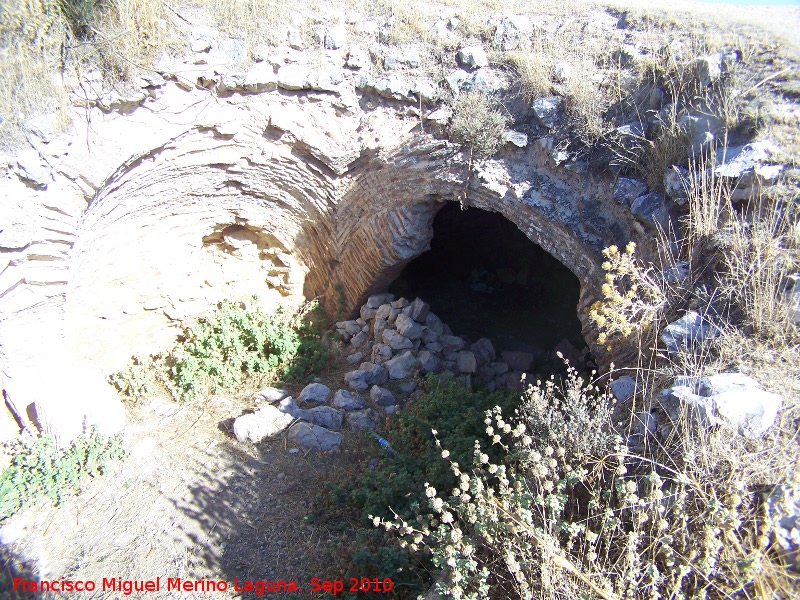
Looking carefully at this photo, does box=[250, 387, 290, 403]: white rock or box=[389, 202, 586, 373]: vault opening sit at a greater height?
box=[389, 202, 586, 373]: vault opening

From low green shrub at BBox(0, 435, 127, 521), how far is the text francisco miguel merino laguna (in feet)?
2.31

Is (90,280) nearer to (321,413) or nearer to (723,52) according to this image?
(321,413)

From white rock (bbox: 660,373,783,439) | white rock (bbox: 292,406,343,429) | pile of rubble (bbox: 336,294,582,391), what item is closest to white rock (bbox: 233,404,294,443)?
white rock (bbox: 292,406,343,429)

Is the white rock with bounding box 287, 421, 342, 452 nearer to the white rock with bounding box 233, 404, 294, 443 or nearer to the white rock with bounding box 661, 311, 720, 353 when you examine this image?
the white rock with bounding box 233, 404, 294, 443

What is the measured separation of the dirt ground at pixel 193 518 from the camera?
3.56 m

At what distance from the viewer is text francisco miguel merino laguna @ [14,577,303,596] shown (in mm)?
3434

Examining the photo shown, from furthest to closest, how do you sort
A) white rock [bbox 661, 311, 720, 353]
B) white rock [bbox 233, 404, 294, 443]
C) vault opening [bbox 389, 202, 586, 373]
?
vault opening [bbox 389, 202, 586, 373]
white rock [bbox 233, 404, 294, 443]
white rock [bbox 661, 311, 720, 353]

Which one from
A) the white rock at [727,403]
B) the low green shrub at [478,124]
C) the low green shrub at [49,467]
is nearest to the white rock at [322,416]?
the low green shrub at [49,467]

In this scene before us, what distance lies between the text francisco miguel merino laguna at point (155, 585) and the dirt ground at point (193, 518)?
17 millimetres

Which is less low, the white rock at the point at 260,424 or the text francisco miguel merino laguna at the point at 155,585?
the white rock at the point at 260,424

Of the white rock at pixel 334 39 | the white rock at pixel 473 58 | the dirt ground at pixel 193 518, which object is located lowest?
the dirt ground at pixel 193 518

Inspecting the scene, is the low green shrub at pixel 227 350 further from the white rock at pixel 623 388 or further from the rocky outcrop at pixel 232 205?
the white rock at pixel 623 388

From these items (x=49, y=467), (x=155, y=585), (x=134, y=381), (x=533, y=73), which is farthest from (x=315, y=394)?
(x=533, y=73)

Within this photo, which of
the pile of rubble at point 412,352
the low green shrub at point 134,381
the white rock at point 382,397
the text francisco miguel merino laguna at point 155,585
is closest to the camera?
the text francisco miguel merino laguna at point 155,585
